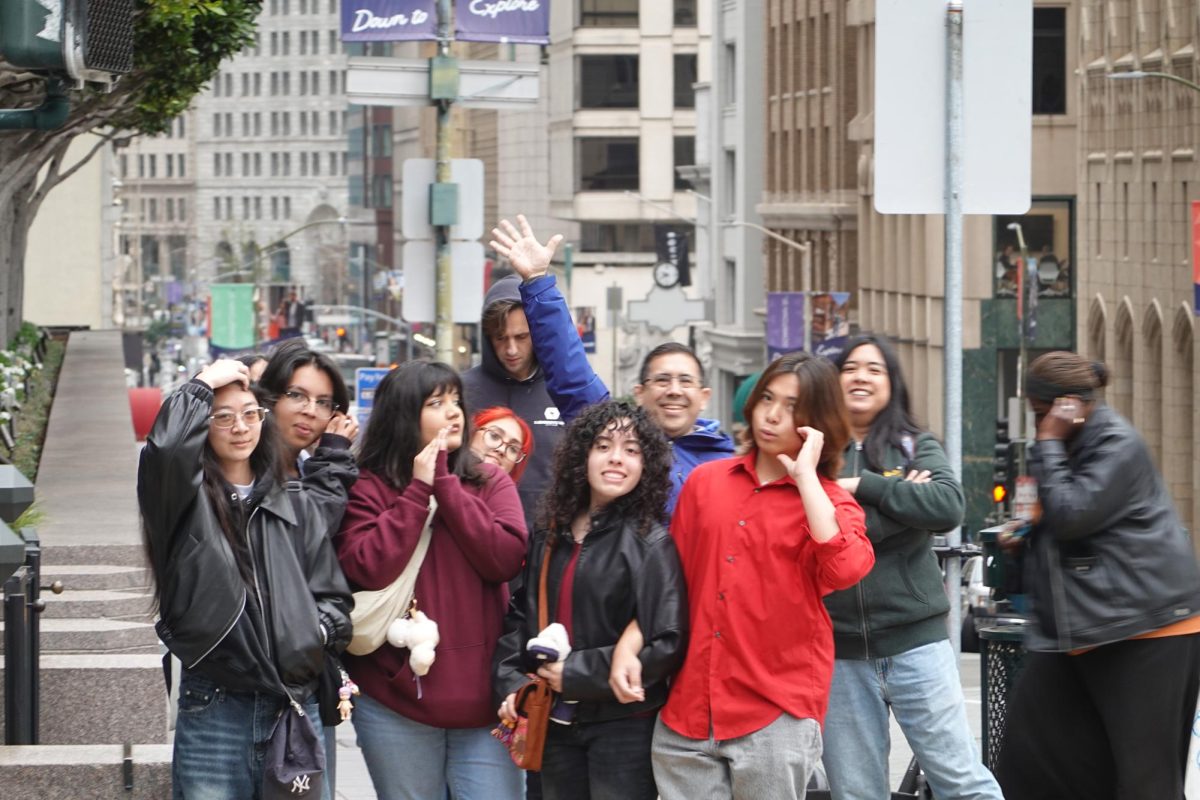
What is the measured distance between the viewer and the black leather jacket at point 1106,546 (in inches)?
263

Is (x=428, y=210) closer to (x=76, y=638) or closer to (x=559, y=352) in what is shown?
(x=76, y=638)

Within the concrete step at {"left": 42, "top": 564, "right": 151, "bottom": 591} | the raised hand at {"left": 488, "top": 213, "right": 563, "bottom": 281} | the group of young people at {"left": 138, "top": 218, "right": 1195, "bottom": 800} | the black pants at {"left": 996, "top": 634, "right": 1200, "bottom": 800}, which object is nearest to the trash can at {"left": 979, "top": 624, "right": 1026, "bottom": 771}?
the black pants at {"left": 996, "top": 634, "right": 1200, "bottom": 800}

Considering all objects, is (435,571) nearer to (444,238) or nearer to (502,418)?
Result: (502,418)

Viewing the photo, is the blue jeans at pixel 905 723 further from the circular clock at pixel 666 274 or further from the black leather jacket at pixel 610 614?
the circular clock at pixel 666 274

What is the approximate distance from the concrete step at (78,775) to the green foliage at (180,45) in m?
11.9

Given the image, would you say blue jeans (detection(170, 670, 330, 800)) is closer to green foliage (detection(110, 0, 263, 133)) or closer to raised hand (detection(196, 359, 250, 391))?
raised hand (detection(196, 359, 250, 391))

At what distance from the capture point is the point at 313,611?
619 centimetres

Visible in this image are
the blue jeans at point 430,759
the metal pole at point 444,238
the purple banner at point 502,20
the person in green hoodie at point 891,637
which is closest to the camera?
the blue jeans at point 430,759

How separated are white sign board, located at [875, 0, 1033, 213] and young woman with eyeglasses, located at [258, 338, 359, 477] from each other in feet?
6.29

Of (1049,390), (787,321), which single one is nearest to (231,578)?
(1049,390)

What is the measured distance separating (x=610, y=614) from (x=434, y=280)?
8766 millimetres

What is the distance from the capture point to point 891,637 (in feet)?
22.9

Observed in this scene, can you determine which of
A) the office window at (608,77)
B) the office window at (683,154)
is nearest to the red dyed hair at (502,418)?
the office window at (683,154)

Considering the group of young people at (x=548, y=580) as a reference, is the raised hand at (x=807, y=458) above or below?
above
